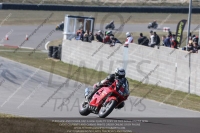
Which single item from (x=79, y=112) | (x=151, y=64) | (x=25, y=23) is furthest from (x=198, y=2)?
(x=79, y=112)

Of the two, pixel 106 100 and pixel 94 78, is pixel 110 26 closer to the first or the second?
pixel 94 78

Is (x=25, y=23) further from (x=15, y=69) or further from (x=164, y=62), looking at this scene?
(x=164, y=62)

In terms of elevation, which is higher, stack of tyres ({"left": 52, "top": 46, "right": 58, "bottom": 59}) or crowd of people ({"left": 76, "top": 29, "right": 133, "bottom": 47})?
crowd of people ({"left": 76, "top": 29, "right": 133, "bottom": 47})

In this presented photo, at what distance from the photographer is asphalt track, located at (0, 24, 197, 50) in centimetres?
3975

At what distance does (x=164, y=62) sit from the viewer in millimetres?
22422

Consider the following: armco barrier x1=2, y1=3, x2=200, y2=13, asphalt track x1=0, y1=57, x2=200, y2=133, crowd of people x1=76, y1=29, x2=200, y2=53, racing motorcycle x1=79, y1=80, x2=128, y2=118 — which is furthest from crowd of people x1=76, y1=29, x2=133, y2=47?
armco barrier x1=2, y1=3, x2=200, y2=13

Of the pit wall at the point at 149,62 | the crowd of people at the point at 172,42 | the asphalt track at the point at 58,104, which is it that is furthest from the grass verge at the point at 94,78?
the crowd of people at the point at 172,42

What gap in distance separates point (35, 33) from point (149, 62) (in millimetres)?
22363

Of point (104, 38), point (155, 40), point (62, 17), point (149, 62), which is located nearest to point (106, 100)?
point (149, 62)

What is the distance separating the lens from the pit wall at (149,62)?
822 inches

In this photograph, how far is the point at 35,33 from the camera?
44125 millimetres

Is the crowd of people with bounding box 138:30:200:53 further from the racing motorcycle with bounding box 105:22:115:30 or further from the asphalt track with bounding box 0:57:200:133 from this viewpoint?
the racing motorcycle with bounding box 105:22:115:30

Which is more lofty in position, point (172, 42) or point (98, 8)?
point (172, 42)

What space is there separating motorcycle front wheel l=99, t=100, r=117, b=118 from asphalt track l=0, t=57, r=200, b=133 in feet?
1.59
